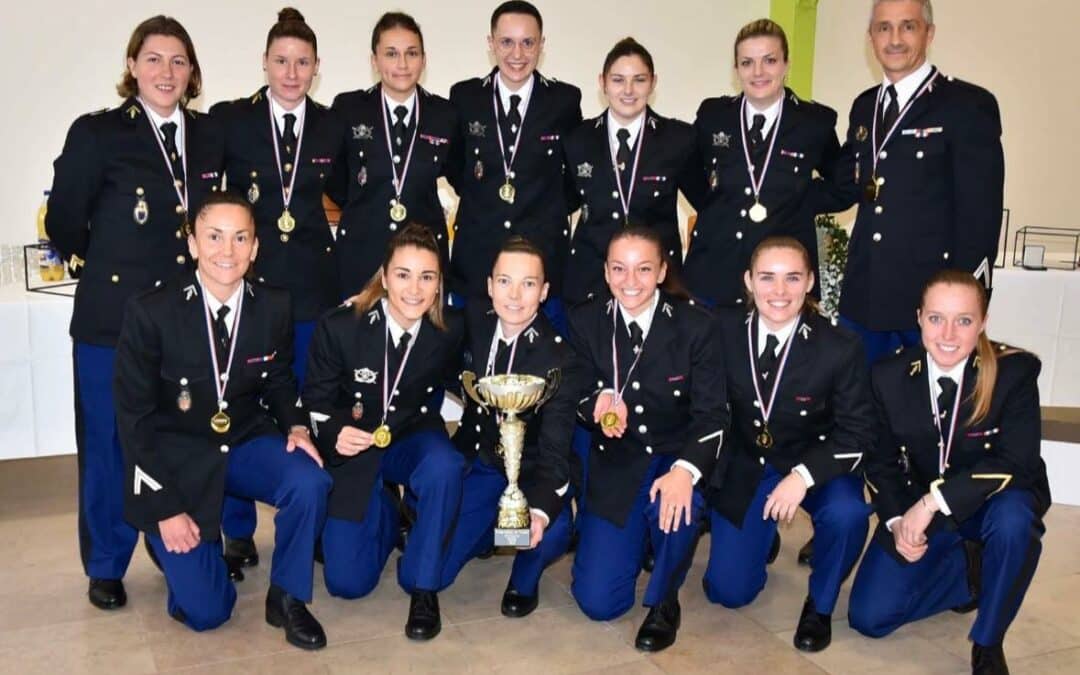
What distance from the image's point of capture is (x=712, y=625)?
3328 mm

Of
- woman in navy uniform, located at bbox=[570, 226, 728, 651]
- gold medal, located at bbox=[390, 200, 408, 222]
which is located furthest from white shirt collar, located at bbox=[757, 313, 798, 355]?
gold medal, located at bbox=[390, 200, 408, 222]

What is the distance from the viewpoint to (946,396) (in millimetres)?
3186

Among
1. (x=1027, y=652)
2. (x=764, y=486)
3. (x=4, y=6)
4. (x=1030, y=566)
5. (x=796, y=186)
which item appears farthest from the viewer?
(x=4, y=6)

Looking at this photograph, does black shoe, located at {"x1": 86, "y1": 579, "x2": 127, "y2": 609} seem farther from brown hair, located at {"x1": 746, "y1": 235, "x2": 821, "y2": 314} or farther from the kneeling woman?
brown hair, located at {"x1": 746, "y1": 235, "x2": 821, "y2": 314}

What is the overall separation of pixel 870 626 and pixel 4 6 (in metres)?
4.65

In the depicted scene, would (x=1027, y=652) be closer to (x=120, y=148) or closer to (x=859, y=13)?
(x=120, y=148)

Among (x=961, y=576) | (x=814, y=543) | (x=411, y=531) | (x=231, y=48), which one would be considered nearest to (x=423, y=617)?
(x=411, y=531)

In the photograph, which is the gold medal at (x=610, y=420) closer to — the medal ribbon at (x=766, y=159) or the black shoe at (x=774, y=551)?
the black shoe at (x=774, y=551)

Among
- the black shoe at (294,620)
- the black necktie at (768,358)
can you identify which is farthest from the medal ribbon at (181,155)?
the black necktie at (768,358)

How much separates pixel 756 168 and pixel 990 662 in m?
1.76

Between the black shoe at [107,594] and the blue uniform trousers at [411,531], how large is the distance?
63 cm

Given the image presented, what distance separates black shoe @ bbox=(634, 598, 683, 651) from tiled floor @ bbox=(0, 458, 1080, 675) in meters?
0.03

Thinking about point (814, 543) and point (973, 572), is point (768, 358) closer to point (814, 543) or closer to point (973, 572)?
point (814, 543)

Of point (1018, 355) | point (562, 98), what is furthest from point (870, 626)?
point (562, 98)
